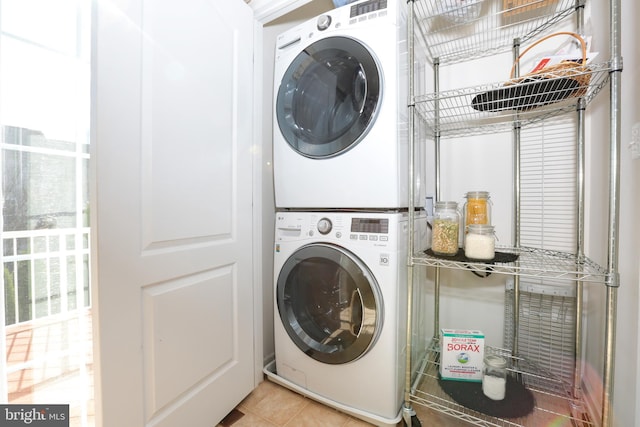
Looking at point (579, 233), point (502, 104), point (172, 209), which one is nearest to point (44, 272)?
point (172, 209)

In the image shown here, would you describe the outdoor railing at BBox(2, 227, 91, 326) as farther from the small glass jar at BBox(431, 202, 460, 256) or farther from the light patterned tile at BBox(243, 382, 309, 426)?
the small glass jar at BBox(431, 202, 460, 256)

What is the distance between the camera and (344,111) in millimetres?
1188

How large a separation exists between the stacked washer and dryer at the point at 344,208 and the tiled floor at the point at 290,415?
0.06 m

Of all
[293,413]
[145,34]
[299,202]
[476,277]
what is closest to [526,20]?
[476,277]

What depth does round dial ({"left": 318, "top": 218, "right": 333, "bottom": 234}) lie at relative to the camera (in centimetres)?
116

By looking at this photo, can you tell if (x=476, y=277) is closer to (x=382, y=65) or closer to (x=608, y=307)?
(x=608, y=307)

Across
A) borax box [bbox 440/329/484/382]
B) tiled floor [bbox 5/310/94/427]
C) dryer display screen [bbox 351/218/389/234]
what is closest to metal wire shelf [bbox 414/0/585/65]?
dryer display screen [bbox 351/218/389/234]

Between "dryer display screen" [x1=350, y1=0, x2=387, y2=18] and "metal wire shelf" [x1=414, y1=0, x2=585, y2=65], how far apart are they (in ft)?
0.78

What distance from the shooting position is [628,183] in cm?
85

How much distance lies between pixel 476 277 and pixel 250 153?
1.36 m

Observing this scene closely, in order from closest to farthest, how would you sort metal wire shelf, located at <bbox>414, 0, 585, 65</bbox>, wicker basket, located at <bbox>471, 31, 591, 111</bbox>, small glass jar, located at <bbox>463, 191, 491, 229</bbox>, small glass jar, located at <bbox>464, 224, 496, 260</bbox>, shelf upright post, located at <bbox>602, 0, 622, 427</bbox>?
shelf upright post, located at <bbox>602, 0, 622, 427</bbox>, wicker basket, located at <bbox>471, 31, 591, 111</bbox>, small glass jar, located at <bbox>464, 224, 496, 260</bbox>, small glass jar, located at <bbox>463, 191, 491, 229</bbox>, metal wire shelf, located at <bbox>414, 0, 585, 65</bbox>

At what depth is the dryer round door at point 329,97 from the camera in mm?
1083

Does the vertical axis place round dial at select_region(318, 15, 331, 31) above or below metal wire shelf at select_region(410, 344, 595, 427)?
above

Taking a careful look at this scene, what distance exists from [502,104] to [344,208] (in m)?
0.85
